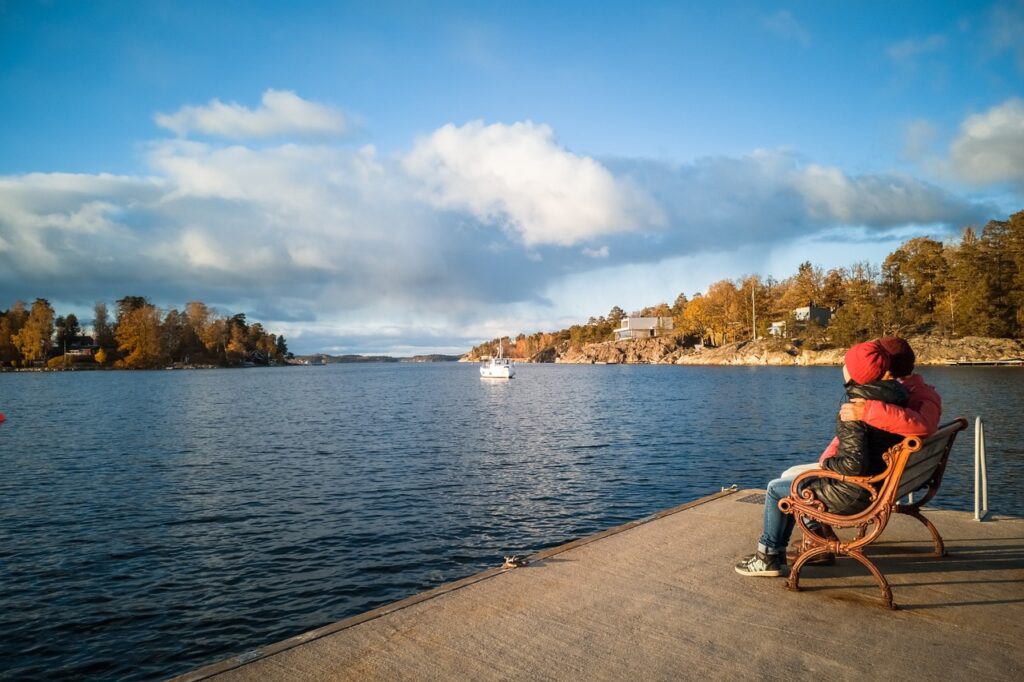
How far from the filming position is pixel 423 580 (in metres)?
10.0

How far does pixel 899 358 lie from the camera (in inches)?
204

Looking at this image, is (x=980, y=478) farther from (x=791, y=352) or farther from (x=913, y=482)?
(x=791, y=352)

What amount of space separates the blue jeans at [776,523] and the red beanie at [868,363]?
3.97 ft

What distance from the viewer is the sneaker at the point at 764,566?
18.9 ft

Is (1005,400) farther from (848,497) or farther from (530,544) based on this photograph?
(848,497)

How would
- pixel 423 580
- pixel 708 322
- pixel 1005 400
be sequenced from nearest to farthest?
1. pixel 423 580
2. pixel 1005 400
3. pixel 708 322

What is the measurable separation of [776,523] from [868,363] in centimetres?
181

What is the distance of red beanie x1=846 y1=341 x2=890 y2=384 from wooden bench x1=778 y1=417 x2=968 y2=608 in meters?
0.58

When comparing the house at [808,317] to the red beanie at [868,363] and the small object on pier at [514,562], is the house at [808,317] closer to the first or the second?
the red beanie at [868,363]

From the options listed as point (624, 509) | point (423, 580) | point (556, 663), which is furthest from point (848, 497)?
point (624, 509)

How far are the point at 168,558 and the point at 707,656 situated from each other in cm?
1130

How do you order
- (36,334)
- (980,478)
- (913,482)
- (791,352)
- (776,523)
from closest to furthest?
(913,482)
(776,523)
(980,478)
(791,352)
(36,334)

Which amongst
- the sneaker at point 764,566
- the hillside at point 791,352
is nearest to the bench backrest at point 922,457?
the sneaker at point 764,566

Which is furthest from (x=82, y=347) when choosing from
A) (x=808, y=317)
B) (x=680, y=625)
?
(x=680, y=625)
